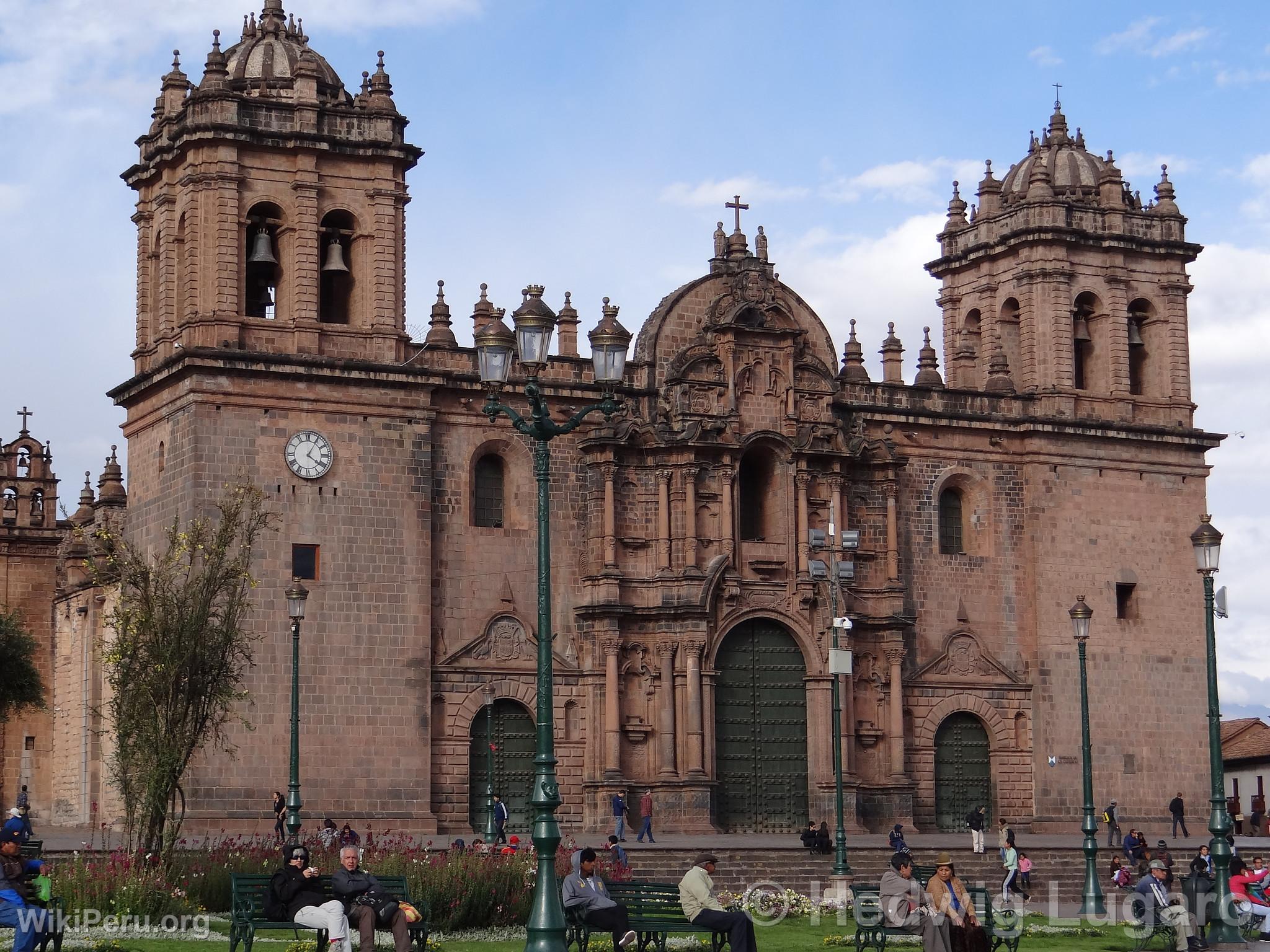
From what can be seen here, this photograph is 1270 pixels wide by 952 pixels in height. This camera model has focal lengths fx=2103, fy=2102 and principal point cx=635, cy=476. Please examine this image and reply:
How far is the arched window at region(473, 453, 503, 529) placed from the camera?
43.8 meters

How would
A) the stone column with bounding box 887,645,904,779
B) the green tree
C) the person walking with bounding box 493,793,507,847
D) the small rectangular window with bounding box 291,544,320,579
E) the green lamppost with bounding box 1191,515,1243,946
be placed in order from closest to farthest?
the green lamppost with bounding box 1191,515,1243,946 < the green tree < the person walking with bounding box 493,793,507,847 < the small rectangular window with bounding box 291,544,320,579 < the stone column with bounding box 887,645,904,779

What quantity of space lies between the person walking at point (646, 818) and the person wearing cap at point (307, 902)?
18.6 m

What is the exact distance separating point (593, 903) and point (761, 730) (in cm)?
2285

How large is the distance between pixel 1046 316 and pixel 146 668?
27.6 metres

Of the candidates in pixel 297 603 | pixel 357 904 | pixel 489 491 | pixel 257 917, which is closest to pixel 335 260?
pixel 489 491

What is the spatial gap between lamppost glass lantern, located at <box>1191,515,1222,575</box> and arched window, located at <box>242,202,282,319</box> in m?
19.8

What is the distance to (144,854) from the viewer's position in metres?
26.9

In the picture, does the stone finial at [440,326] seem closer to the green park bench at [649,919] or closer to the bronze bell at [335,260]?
the bronze bell at [335,260]

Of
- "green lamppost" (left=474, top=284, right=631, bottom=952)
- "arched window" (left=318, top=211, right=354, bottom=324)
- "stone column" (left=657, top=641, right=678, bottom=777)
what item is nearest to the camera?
"green lamppost" (left=474, top=284, right=631, bottom=952)

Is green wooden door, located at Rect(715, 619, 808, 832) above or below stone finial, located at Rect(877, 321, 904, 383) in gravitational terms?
below

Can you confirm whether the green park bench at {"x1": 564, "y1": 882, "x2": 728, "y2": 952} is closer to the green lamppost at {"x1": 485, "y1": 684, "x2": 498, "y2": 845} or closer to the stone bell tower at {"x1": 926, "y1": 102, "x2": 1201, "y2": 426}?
the green lamppost at {"x1": 485, "y1": 684, "x2": 498, "y2": 845}

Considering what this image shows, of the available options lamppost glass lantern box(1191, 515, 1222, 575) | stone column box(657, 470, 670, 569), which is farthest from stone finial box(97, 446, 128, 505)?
lamppost glass lantern box(1191, 515, 1222, 575)

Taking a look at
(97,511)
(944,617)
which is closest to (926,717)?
(944,617)

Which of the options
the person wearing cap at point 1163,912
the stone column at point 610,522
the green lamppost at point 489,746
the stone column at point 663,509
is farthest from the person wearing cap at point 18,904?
the stone column at point 663,509
